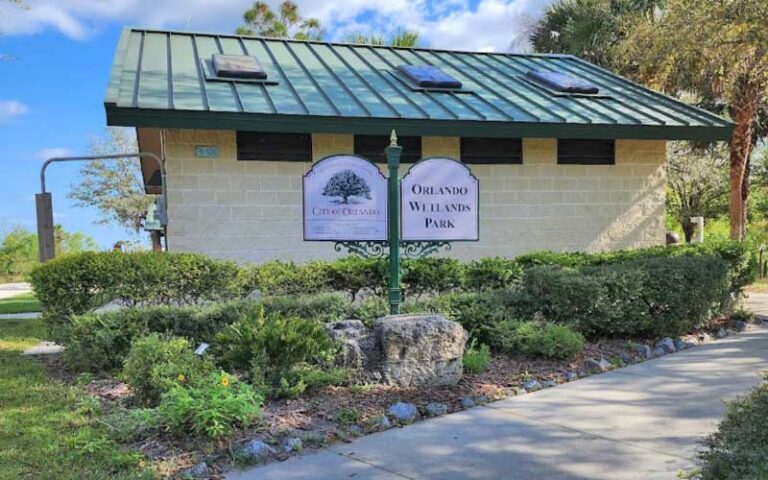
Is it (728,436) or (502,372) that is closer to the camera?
(728,436)

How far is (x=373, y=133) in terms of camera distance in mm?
9141

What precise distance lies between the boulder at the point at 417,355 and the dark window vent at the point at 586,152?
621cm

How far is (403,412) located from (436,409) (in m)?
0.32

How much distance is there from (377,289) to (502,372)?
8.20ft

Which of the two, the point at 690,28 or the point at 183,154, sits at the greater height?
the point at 690,28

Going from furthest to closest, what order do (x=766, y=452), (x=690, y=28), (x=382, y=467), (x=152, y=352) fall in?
(x=690, y=28) < (x=152, y=352) < (x=382, y=467) < (x=766, y=452)

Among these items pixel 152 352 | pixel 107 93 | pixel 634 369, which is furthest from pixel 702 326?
pixel 107 93

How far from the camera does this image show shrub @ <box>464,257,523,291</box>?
827 centimetres

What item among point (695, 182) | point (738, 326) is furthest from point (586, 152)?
point (695, 182)

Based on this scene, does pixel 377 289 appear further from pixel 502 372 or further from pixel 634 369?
pixel 634 369

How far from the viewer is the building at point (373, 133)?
9.00 metres

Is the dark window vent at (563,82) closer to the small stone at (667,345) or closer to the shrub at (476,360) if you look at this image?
the small stone at (667,345)

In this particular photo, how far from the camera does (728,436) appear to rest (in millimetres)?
3170

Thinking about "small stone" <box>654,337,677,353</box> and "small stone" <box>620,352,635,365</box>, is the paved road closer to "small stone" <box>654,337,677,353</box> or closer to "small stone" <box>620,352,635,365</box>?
"small stone" <box>620,352,635,365</box>
